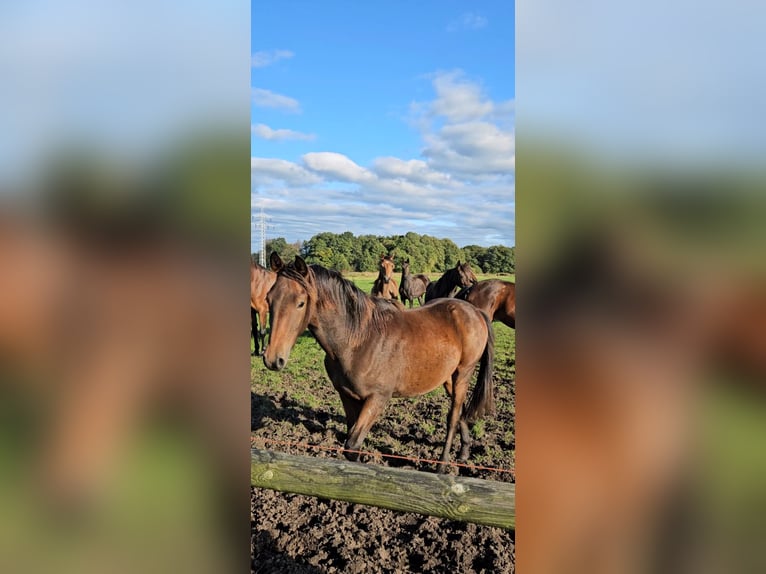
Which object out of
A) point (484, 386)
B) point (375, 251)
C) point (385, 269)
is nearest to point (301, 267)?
point (484, 386)

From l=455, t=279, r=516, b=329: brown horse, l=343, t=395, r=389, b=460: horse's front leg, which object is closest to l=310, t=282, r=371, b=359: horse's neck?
l=343, t=395, r=389, b=460: horse's front leg

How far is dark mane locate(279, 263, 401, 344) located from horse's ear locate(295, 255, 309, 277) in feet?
0.06

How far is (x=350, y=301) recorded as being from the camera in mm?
2918

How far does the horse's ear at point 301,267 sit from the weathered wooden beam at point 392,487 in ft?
3.31

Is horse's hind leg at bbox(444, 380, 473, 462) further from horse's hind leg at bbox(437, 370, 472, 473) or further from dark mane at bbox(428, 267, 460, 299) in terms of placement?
dark mane at bbox(428, 267, 460, 299)

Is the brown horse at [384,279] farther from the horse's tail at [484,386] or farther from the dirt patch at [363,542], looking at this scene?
the dirt patch at [363,542]

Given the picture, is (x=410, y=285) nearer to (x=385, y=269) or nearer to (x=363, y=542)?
(x=385, y=269)

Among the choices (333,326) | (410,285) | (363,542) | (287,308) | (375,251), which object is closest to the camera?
(287,308)

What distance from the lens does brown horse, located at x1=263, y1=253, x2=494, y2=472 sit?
8.75 feet

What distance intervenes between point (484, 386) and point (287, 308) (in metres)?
2.03

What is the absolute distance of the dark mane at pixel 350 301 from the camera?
109 inches

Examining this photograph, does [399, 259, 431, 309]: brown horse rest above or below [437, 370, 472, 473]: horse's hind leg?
above
